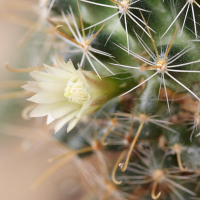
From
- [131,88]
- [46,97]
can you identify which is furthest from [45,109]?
[131,88]

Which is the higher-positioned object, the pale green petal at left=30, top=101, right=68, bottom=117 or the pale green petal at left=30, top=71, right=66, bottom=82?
the pale green petal at left=30, top=71, right=66, bottom=82

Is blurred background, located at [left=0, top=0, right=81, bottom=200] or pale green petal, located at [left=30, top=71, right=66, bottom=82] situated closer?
pale green petal, located at [left=30, top=71, right=66, bottom=82]

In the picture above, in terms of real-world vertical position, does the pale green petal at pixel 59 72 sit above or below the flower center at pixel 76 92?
above

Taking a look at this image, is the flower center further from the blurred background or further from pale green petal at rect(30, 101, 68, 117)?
the blurred background

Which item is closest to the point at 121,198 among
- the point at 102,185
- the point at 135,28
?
the point at 102,185

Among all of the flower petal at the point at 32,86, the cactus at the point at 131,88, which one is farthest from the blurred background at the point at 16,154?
the flower petal at the point at 32,86

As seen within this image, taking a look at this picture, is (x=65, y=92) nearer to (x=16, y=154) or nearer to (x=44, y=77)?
(x=44, y=77)

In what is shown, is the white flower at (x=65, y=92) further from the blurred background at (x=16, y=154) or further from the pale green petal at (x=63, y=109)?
the blurred background at (x=16, y=154)

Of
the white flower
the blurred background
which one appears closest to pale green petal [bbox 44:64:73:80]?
the white flower
